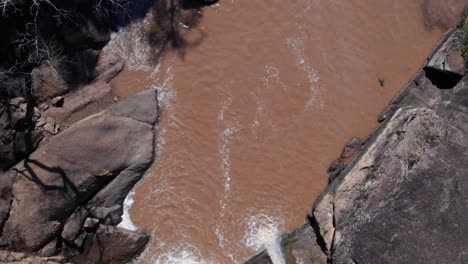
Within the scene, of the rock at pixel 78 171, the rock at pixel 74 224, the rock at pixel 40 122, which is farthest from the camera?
the rock at pixel 40 122

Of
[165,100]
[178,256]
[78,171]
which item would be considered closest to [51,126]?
[78,171]

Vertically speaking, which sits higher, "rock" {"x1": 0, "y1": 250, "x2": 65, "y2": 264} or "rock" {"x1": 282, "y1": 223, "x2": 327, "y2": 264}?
"rock" {"x1": 0, "y1": 250, "x2": 65, "y2": 264}

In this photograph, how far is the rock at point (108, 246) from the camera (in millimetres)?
8094

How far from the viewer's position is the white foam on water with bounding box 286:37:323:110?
342 inches

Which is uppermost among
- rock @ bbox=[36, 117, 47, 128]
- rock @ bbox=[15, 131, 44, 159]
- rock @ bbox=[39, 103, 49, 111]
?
rock @ bbox=[39, 103, 49, 111]

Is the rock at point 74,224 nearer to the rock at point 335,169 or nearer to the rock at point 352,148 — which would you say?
the rock at point 335,169

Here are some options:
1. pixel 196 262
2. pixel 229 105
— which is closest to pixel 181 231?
pixel 196 262

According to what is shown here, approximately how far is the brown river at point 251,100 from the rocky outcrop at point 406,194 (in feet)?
2.00

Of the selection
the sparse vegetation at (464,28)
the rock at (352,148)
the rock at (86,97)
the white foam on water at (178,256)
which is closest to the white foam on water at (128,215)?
the white foam on water at (178,256)

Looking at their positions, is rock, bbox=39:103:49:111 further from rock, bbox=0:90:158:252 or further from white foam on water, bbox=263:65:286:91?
white foam on water, bbox=263:65:286:91

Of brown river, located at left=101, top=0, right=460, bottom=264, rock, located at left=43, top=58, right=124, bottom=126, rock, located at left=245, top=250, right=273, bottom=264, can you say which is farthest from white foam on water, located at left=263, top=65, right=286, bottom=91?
rock, located at left=245, top=250, right=273, bottom=264

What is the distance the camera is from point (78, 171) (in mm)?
8078

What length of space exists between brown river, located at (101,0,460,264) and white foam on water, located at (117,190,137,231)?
2 cm

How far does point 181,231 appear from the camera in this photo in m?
8.34
